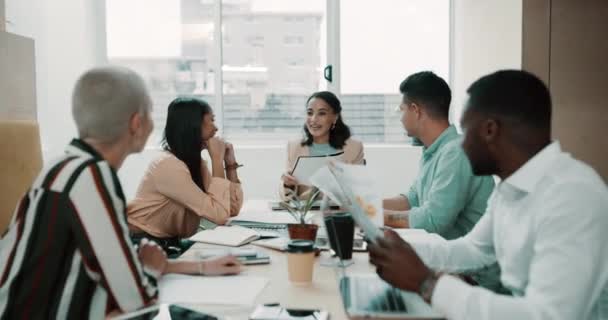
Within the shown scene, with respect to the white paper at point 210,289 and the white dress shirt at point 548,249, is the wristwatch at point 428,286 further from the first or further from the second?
the white paper at point 210,289

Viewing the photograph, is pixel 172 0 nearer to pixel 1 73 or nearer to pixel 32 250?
pixel 1 73

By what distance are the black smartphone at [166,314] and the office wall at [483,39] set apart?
82.7 inches

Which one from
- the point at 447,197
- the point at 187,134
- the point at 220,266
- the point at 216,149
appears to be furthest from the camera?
the point at 216,149

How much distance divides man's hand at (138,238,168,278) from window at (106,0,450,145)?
139 inches

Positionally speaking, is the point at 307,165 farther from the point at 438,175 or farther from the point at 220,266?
the point at 220,266

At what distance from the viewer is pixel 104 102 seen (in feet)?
3.93

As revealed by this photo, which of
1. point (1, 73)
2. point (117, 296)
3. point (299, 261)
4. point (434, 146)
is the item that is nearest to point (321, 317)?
point (299, 261)

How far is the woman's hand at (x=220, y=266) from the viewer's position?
4.79ft

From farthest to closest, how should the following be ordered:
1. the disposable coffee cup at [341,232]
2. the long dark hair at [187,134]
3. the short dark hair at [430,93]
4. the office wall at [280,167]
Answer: the office wall at [280,167] → the long dark hair at [187,134] → the short dark hair at [430,93] → the disposable coffee cup at [341,232]

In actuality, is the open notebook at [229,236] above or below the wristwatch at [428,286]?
below

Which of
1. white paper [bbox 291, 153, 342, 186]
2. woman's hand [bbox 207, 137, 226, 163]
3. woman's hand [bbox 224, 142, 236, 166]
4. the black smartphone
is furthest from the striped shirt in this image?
woman's hand [bbox 224, 142, 236, 166]

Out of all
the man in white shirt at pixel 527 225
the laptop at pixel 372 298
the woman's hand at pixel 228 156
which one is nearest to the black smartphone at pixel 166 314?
the laptop at pixel 372 298

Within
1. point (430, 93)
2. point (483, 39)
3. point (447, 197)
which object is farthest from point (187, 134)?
point (483, 39)

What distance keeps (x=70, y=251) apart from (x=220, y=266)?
1.48ft
